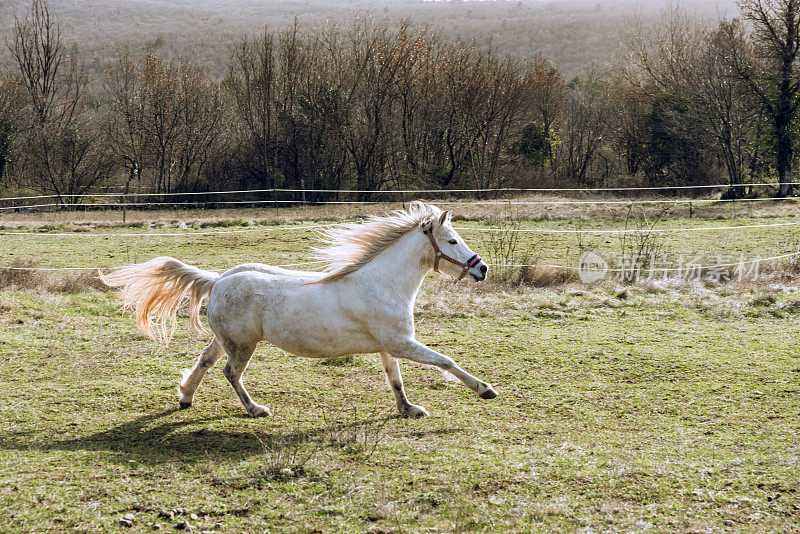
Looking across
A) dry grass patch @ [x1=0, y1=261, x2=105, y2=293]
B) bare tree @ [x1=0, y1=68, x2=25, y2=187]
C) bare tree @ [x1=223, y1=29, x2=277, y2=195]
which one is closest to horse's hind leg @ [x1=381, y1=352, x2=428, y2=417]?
dry grass patch @ [x1=0, y1=261, x2=105, y2=293]

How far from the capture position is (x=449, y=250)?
5926 millimetres

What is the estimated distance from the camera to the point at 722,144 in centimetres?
2881

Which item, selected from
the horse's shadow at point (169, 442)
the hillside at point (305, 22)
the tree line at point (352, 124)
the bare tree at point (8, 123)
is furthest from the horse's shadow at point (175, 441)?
the hillside at point (305, 22)

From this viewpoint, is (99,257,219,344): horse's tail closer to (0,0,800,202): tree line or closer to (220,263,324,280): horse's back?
(220,263,324,280): horse's back

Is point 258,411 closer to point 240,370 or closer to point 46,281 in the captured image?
point 240,370

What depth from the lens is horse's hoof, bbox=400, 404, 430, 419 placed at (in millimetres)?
5770

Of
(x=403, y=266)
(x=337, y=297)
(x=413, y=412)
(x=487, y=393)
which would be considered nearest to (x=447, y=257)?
(x=403, y=266)

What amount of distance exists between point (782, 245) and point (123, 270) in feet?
44.7

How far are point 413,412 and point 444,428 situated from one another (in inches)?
14.9

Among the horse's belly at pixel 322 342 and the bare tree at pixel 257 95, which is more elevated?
the bare tree at pixel 257 95

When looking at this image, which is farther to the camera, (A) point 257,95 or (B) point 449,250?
(A) point 257,95

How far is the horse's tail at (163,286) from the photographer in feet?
20.0

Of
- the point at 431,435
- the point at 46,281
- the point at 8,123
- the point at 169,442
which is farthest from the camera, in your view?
the point at 8,123

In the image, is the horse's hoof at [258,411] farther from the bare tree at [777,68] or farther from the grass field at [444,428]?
the bare tree at [777,68]
